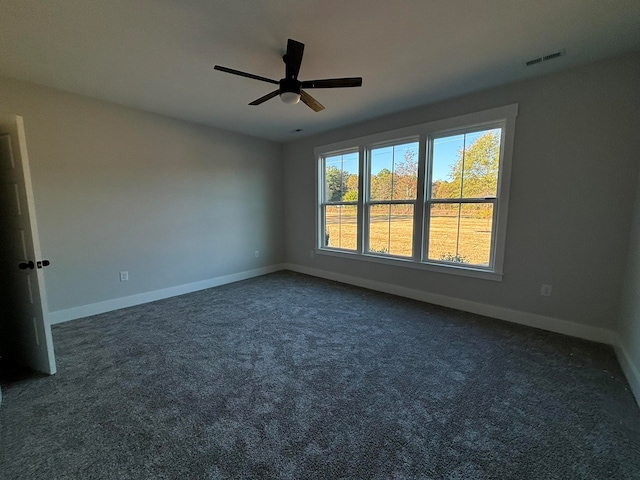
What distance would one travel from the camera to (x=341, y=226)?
4656mm

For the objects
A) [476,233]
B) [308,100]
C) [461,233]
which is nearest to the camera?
[308,100]

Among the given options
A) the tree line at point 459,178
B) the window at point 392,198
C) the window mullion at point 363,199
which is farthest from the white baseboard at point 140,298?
the tree line at point 459,178

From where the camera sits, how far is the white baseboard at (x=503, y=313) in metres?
2.54

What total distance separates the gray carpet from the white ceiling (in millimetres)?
2578

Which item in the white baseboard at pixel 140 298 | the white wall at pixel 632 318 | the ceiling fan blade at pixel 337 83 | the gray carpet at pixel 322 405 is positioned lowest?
the gray carpet at pixel 322 405

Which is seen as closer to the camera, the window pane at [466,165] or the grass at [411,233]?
the window pane at [466,165]

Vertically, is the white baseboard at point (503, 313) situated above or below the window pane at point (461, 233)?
below

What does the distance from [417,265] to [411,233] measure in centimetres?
46

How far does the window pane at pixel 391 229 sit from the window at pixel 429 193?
0.05 ft

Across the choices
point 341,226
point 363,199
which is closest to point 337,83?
point 363,199

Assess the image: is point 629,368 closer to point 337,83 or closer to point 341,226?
point 337,83

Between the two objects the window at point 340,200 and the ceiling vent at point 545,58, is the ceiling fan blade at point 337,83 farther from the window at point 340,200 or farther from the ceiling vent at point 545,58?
the window at point 340,200

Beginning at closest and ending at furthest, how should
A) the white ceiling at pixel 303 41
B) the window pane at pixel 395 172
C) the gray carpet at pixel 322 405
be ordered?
the gray carpet at pixel 322 405, the white ceiling at pixel 303 41, the window pane at pixel 395 172

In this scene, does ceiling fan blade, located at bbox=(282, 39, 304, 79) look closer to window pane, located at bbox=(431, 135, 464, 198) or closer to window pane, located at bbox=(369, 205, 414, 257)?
window pane, located at bbox=(431, 135, 464, 198)
